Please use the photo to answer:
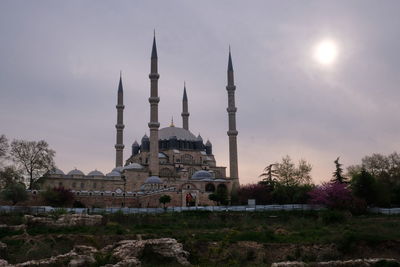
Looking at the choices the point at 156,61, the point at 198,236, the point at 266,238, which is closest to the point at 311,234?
the point at 266,238

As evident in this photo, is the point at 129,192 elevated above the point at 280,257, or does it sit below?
above

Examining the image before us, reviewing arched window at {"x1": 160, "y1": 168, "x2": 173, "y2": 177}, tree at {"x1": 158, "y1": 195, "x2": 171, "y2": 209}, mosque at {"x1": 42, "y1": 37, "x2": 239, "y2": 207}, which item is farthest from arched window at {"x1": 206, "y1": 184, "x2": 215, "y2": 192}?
tree at {"x1": 158, "y1": 195, "x2": 171, "y2": 209}

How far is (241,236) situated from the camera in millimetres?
19469

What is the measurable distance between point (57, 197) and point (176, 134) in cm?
1848

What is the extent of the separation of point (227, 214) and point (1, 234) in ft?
38.4

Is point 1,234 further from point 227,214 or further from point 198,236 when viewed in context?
point 227,214

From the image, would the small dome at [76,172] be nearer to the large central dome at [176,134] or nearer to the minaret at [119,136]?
the minaret at [119,136]

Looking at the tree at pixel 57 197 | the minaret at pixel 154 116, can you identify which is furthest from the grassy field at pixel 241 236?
the minaret at pixel 154 116

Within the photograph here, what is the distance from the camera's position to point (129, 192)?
37.8 m

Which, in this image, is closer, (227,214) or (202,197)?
(227,214)

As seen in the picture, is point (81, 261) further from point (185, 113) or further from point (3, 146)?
point (185, 113)

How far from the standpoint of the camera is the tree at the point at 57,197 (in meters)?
30.8

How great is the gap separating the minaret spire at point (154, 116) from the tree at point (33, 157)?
8.25 m

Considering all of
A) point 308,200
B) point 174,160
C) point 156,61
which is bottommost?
point 308,200
